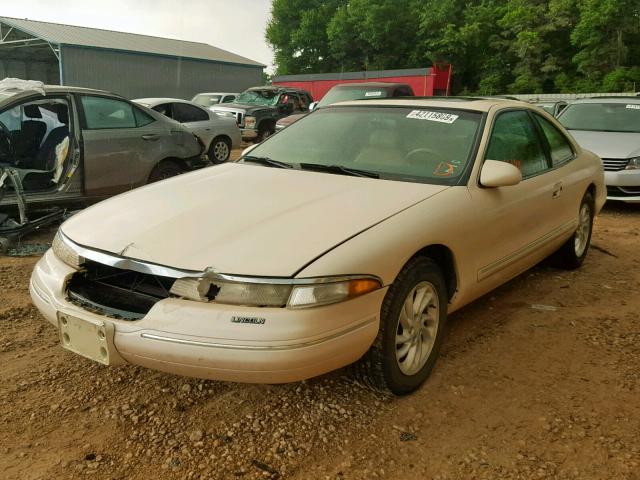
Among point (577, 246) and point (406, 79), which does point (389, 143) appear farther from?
point (406, 79)

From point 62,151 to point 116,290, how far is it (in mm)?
3896

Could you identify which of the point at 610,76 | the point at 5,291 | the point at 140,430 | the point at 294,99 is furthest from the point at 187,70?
the point at 140,430

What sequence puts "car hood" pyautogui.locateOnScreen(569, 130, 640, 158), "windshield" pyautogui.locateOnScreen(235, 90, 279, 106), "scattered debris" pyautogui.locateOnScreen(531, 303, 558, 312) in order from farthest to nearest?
"windshield" pyautogui.locateOnScreen(235, 90, 279, 106) → "car hood" pyautogui.locateOnScreen(569, 130, 640, 158) → "scattered debris" pyautogui.locateOnScreen(531, 303, 558, 312)

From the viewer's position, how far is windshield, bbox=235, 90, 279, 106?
678 inches

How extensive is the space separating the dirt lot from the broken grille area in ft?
1.67

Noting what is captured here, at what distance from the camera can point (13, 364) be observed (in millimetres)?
3174

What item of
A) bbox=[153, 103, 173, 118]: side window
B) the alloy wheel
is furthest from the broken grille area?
bbox=[153, 103, 173, 118]: side window

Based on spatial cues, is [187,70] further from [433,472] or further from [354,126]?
[433,472]

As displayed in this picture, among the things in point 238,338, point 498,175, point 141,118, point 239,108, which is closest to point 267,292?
point 238,338

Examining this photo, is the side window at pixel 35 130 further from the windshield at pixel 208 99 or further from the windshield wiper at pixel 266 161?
the windshield at pixel 208 99

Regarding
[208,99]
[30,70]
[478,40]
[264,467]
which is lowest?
[264,467]

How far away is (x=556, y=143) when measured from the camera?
15.0 feet

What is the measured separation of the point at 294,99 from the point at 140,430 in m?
16.2

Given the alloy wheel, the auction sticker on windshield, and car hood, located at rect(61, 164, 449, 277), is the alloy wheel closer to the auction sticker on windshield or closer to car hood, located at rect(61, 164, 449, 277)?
car hood, located at rect(61, 164, 449, 277)
